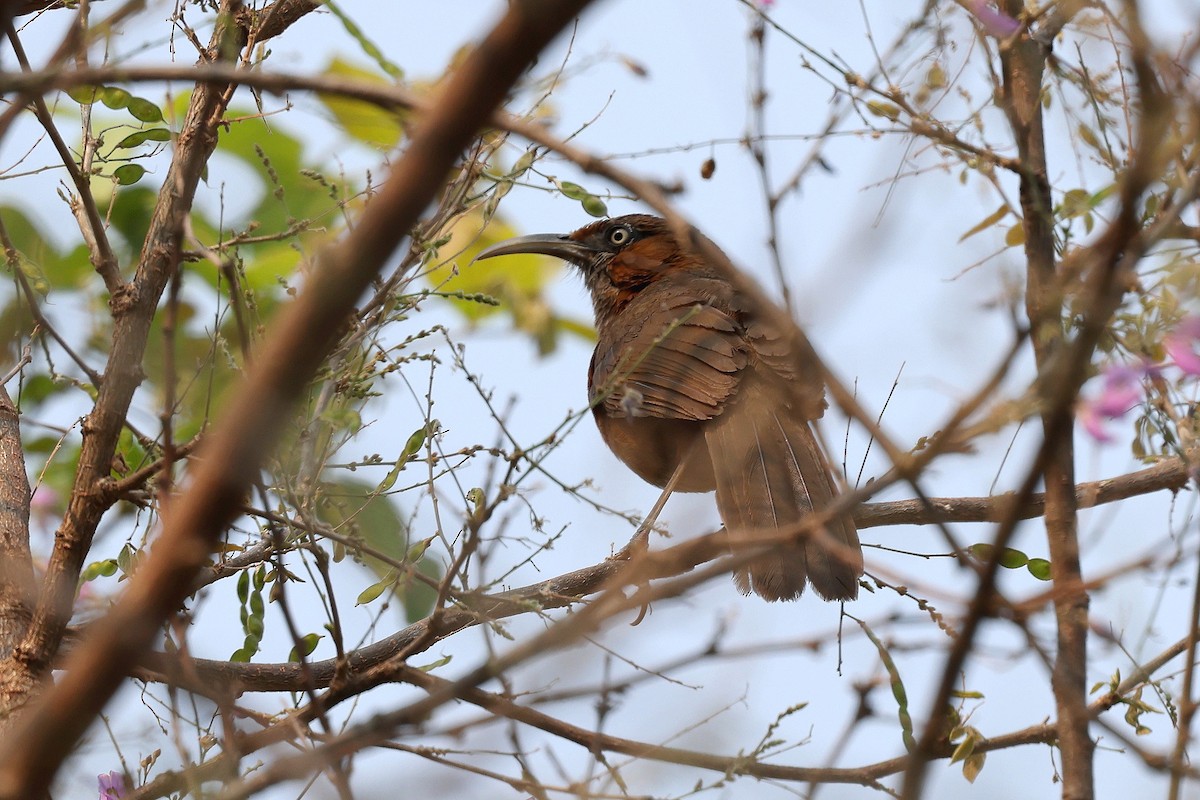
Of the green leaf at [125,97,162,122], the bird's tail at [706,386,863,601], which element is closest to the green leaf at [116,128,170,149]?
the green leaf at [125,97,162,122]

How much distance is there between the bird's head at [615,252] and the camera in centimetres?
672

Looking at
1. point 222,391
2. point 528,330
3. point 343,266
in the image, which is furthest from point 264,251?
point 343,266

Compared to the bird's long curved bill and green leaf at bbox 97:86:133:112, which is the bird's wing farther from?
green leaf at bbox 97:86:133:112

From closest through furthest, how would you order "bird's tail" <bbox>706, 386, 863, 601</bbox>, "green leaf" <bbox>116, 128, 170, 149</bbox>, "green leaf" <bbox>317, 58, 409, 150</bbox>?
"green leaf" <bbox>317, 58, 409, 150</bbox> → "green leaf" <bbox>116, 128, 170, 149</bbox> → "bird's tail" <bbox>706, 386, 863, 601</bbox>

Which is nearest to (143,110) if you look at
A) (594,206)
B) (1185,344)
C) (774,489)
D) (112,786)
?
(594,206)

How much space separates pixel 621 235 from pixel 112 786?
14.5 feet

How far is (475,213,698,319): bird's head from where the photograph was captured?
672 centimetres

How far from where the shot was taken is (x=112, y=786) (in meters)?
3.24

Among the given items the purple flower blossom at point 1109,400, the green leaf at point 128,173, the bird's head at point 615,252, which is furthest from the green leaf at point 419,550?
the bird's head at point 615,252

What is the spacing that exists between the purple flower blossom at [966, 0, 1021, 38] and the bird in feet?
4.28

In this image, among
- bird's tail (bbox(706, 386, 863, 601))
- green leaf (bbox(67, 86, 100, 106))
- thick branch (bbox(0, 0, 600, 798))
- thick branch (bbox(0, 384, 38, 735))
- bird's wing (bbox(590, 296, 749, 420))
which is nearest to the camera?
thick branch (bbox(0, 0, 600, 798))

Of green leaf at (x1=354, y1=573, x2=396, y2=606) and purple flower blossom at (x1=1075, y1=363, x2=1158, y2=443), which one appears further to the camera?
green leaf at (x1=354, y1=573, x2=396, y2=606)

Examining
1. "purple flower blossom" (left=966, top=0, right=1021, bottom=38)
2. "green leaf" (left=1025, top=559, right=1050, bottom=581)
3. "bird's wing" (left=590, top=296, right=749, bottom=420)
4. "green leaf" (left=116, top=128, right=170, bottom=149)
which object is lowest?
"green leaf" (left=1025, top=559, right=1050, bottom=581)

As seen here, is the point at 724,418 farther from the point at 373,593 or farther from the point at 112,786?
the point at 112,786
